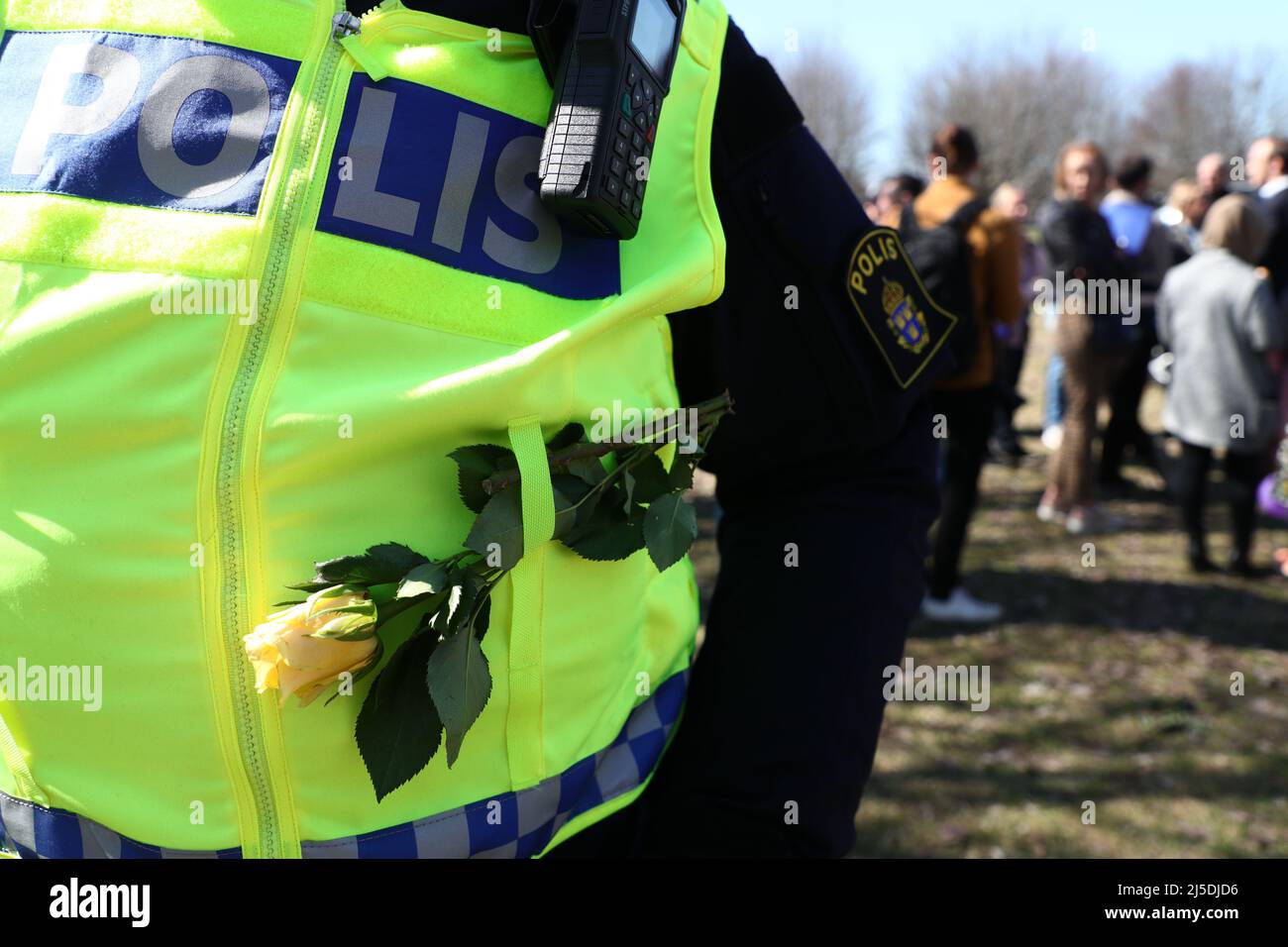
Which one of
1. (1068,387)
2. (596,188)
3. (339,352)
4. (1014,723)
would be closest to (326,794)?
(339,352)

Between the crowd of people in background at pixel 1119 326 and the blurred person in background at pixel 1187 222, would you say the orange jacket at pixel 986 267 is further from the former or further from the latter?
the blurred person in background at pixel 1187 222

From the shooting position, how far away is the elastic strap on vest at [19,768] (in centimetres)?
81

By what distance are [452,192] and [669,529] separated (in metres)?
0.32

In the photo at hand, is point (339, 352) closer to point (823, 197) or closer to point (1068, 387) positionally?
point (823, 197)

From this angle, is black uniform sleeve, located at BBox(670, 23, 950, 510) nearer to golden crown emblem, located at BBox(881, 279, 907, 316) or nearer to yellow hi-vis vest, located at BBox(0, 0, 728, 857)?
golden crown emblem, located at BBox(881, 279, 907, 316)

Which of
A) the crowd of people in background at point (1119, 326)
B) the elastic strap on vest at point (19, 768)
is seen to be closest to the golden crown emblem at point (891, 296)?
the elastic strap on vest at point (19, 768)

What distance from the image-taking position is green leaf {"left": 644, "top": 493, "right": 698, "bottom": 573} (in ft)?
2.96

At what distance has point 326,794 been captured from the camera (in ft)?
2.68

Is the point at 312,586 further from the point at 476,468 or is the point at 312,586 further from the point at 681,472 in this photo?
the point at 681,472

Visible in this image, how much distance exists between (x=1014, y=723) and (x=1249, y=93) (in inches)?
1781

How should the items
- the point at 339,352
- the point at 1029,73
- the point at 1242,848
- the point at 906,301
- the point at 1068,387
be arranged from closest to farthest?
the point at 339,352 < the point at 906,301 < the point at 1242,848 < the point at 1068,387 < the point at 1029,73

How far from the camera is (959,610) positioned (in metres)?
5.18

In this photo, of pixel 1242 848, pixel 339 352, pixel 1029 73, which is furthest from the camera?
pixel 1029 73
